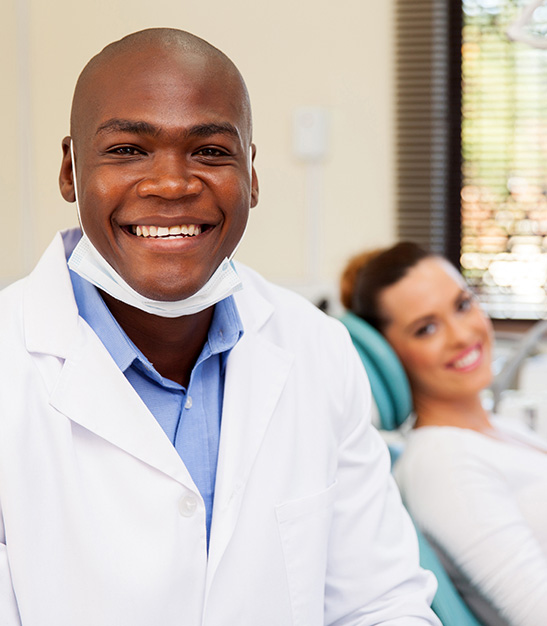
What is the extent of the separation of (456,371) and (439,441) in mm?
217

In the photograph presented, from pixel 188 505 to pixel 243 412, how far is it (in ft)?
0.51

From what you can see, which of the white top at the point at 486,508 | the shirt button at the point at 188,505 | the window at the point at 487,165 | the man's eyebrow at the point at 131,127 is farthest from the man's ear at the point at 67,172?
the window at the point at 487,165

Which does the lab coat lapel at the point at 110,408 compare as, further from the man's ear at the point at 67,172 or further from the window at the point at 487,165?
the window at the point at 487,165

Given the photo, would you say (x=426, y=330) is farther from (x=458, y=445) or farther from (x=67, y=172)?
(x=67, y=172)

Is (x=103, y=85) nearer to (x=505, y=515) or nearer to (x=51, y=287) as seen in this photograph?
(x=51, y=287)

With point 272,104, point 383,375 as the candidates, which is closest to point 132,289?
point 383,375

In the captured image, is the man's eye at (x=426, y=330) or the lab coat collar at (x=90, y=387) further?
the man's eye at (x=426, y=330)

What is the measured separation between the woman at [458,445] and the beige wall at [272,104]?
0.97 metres

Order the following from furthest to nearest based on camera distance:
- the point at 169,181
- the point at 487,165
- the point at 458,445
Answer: the point at 487,165, the point at 458,445, the point at 169,181

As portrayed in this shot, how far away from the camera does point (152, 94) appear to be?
88 cm

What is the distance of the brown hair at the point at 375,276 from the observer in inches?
65.5

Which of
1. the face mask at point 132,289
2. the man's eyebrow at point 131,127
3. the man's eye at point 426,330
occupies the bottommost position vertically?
the man's eye at point 426,330

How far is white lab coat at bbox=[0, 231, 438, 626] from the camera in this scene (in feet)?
2.84

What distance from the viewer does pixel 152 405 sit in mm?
967
